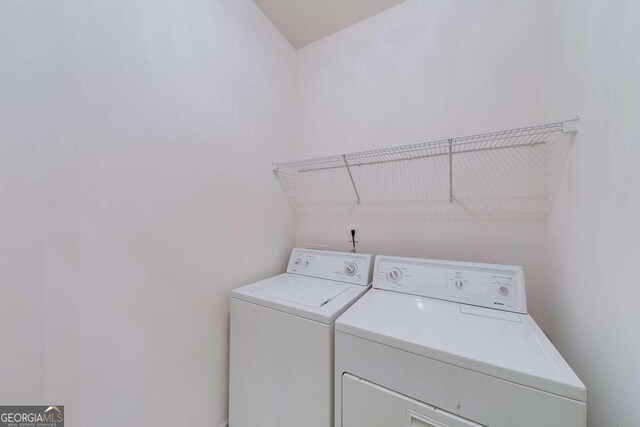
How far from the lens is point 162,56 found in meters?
1.07

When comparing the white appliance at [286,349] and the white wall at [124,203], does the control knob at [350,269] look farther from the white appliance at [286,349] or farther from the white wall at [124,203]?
the white wall at [124,203]

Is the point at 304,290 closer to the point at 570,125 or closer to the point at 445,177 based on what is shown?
the point at 445,177

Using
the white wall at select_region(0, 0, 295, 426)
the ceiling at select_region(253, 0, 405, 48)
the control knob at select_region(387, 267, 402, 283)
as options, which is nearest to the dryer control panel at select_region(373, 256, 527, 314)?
the control knob at select_region(387, 267, 402, 283)

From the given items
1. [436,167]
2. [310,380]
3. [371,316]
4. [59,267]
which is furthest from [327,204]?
[59,267]

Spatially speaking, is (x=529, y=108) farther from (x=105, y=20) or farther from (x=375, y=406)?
(x=105, y=20)

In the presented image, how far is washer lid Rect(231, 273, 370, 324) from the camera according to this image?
1.04 m

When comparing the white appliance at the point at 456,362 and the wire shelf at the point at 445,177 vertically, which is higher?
the wire shelf at the point at 445,177

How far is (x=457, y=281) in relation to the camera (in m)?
1.18

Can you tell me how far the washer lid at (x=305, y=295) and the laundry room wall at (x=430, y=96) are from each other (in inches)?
16.6

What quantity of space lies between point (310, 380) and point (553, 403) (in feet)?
2.65

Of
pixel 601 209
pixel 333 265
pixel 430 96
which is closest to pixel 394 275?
pixel 333 265

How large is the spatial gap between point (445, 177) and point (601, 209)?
720 millimetres

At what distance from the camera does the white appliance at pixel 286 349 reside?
38.8 inches

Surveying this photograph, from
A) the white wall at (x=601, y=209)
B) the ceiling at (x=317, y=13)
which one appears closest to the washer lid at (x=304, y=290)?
the white wall at (x=601, y=209)
